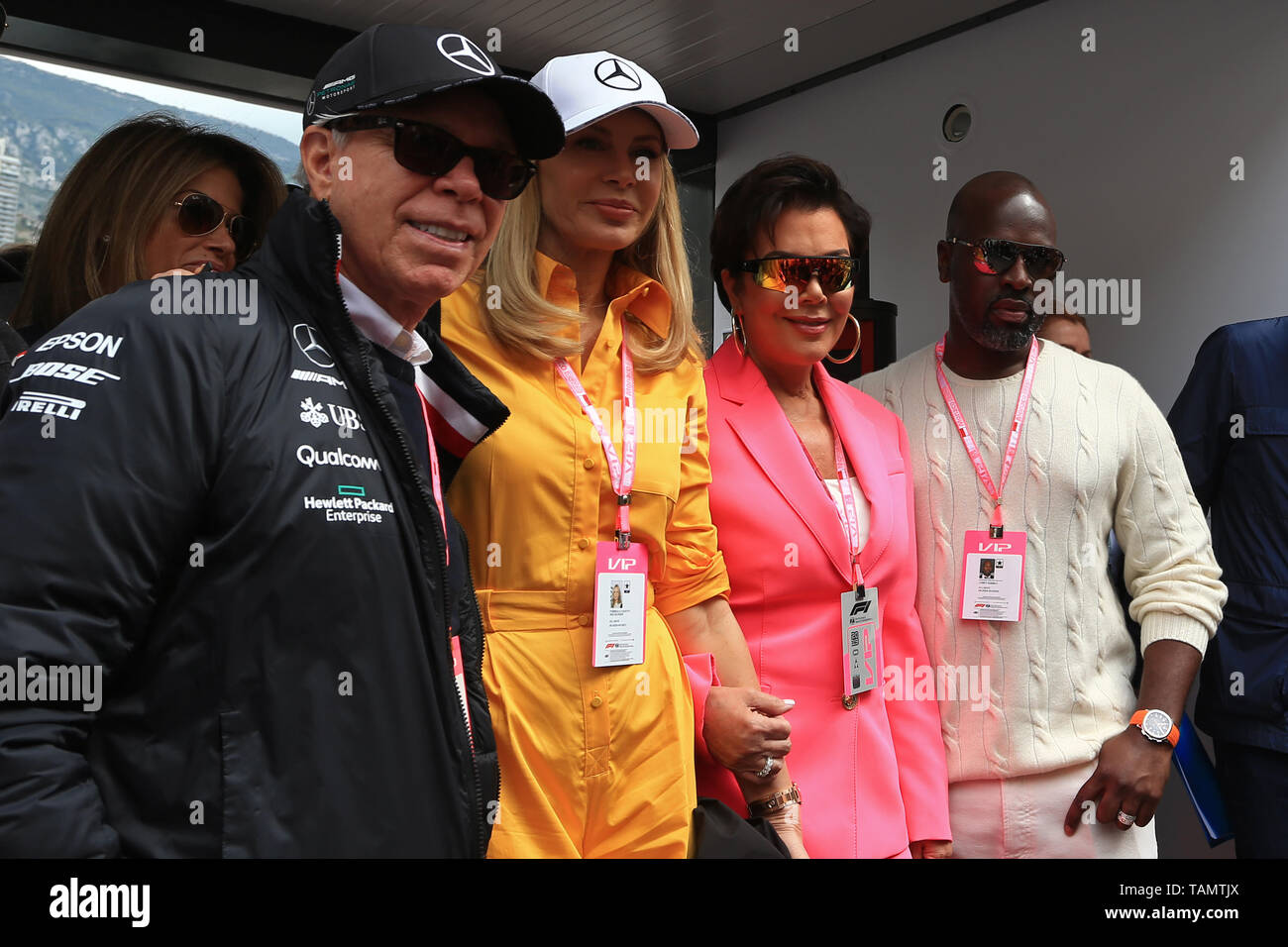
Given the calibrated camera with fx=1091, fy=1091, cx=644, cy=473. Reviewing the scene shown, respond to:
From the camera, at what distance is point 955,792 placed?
2.43 meters

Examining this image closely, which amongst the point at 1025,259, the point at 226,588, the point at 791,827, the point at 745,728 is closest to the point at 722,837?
the point at 745,728

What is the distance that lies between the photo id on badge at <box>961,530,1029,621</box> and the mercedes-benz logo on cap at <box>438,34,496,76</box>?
61.8 inches

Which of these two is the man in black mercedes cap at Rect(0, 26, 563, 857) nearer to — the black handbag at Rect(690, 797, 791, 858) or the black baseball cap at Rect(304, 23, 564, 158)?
the black baseball cap at Rect(304, 23, 564, 158)

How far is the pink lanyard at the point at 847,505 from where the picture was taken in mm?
2297

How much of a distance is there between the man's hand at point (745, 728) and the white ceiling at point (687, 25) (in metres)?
3.90

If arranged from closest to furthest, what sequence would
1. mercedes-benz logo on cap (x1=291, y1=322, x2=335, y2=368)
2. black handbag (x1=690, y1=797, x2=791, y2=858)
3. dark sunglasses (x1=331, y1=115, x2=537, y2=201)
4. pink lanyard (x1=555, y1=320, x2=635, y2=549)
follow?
mercedes-benz logo on cap (x1=291, y1=322, x2=335, y2=368)
dark sunglasses (x1=331, y1=115, x2=537, y2=201)
black handbag (x1=690, y1=797, x2=791, y2=858)
pink lanyard (x1=555, y1=320, x2=635, y2=549)

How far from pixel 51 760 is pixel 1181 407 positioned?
3.07 metres

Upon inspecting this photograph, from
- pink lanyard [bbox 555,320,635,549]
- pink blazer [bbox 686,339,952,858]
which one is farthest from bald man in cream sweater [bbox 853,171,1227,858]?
pink lanyard [bbox 555,320,635,549]

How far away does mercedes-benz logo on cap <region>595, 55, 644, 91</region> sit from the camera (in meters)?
1.96

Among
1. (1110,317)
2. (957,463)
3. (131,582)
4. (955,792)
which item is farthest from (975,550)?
(1110,317)

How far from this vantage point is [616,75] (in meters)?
1.98

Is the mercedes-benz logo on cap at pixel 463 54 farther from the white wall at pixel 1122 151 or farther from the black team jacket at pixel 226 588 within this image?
the white wall at pixel 1122 151

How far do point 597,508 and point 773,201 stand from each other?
947 mm

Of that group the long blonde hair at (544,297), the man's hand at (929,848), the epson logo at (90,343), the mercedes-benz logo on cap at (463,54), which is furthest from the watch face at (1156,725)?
the epson logo at (90,343)
